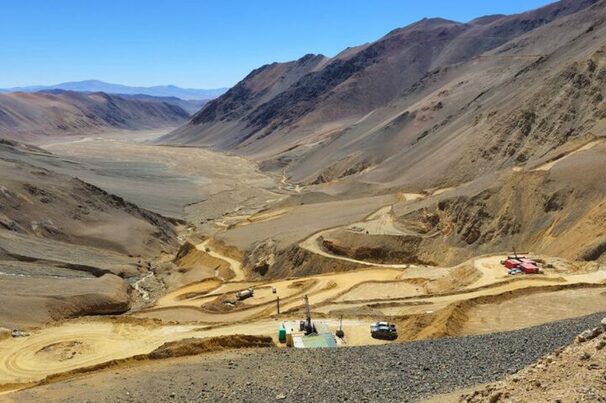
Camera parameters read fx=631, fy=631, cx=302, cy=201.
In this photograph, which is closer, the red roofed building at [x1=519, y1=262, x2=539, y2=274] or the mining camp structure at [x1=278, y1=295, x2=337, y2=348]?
the mining camp structure at [x1=278, y1=295, x2=337, y2=348]

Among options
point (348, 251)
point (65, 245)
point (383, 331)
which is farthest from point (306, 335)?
point (65, 245)

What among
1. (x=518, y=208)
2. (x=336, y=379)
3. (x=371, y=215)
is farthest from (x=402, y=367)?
(x=371, y=215)

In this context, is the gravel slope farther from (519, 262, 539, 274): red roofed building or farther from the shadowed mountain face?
the shadowed mountain face

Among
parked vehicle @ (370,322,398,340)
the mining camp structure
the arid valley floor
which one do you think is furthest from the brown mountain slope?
parked vehicle @ (370,322,398,340)

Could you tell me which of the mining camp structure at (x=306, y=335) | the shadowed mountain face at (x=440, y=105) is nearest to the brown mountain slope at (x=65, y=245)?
the mining camp structure at (x=306, y=335)

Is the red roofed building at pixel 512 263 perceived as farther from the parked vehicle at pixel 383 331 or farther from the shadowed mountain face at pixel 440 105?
the shadowed mountain face at pixel 440 105

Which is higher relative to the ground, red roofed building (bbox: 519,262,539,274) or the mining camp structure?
the mining camp structure

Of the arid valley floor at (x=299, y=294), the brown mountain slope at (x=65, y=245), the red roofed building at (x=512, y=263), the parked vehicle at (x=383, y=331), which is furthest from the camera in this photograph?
the brown mountain slope at (x=65, y=245)
